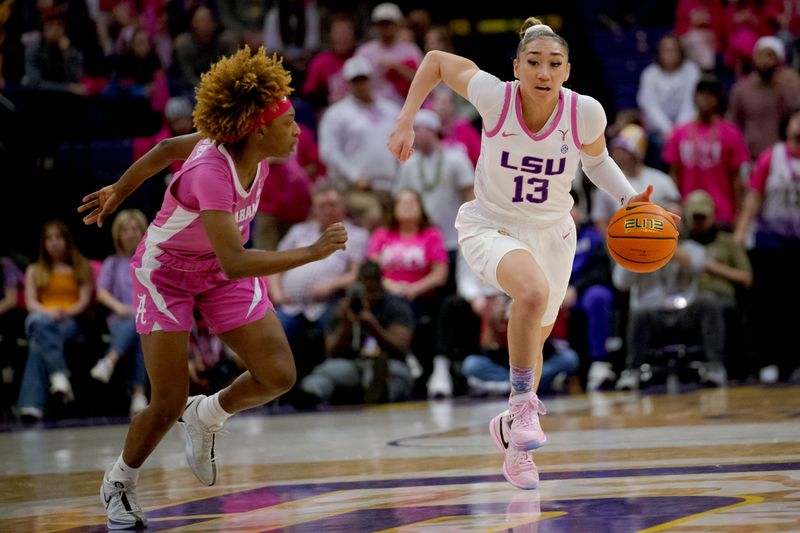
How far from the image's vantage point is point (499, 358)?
11406 millimetres

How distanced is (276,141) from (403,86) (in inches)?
310

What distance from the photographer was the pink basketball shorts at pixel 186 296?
577 cm

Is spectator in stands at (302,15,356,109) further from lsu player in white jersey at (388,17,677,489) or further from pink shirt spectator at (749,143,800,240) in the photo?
lsu player in white jersey at (388,17,677,489)

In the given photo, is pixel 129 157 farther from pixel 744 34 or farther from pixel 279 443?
pixel 744 34

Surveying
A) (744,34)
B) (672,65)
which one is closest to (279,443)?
(672,65)

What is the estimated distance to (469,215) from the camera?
6691mm

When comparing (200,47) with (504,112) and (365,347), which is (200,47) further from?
(504,112)

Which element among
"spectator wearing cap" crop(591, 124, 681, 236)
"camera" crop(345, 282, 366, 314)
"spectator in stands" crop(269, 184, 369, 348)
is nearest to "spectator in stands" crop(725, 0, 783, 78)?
"spectator wearing cap" crop(591, 124, 681, 236)

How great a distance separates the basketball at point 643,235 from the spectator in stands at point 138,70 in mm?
7668

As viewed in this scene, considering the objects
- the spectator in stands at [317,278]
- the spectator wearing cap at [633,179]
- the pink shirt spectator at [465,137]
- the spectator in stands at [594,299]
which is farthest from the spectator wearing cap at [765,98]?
the spectator in stands at [317,278]

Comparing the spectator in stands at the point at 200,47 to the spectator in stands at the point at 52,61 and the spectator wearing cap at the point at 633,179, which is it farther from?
the spectator wearing cap at the point at 633,179

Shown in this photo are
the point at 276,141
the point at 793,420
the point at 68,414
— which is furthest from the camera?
the point at 68,414

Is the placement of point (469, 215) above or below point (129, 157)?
below

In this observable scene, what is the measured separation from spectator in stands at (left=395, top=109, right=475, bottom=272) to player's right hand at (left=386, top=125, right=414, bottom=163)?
5724 millimetres
